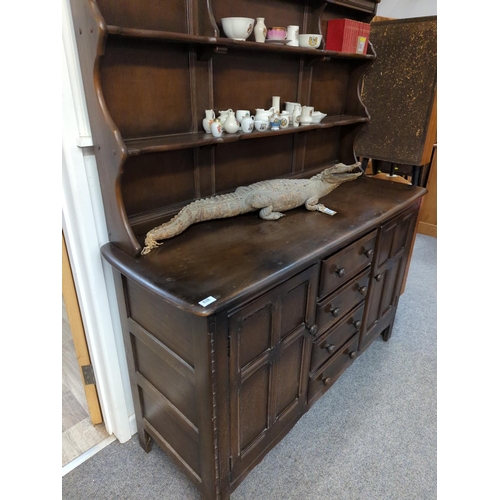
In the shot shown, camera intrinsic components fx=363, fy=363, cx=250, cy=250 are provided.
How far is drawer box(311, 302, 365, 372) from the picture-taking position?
5.16 feet

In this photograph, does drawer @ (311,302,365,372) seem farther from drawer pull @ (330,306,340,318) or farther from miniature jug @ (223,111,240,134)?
miniature jug @ (223,111,240,134)

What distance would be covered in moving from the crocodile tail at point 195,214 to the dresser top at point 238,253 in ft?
0.09

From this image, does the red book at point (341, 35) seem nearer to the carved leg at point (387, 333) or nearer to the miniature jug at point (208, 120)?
the miniature jug at point (208, 120)

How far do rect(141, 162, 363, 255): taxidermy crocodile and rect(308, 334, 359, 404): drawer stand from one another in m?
0.71

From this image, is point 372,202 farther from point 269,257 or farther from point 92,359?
point 92,359

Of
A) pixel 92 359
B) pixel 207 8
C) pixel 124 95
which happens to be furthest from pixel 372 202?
pixel 92 359

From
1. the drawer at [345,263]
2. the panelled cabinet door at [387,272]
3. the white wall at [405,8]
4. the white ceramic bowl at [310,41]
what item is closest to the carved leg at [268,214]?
the drawer at [345,263]

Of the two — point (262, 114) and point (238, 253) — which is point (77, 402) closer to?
point (238, 253)

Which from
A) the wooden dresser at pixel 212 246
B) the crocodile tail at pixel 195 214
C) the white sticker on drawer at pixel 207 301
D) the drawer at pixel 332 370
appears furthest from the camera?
the drawer at pixel 332 370

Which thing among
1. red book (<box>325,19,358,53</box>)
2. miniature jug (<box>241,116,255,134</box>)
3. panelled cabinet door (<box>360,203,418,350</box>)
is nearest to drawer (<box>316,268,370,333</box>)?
panelled cabinet door (<box>360,203,418,350</box>)

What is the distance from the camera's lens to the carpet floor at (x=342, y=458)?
4.77ft

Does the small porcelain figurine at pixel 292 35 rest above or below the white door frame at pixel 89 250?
above
